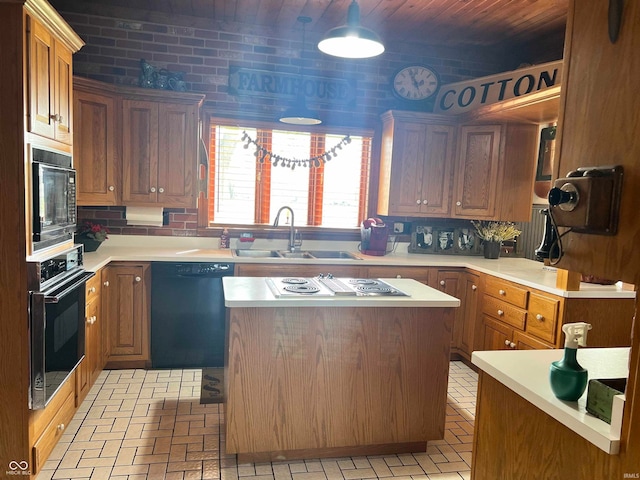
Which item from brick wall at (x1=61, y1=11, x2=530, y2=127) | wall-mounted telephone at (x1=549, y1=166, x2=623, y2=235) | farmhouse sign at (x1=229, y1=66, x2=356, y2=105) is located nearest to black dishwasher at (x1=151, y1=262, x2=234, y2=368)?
brick wall at (x1=61, y1=11, x2=530, y2=127)

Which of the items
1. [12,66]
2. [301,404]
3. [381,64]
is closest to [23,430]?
[301,404]

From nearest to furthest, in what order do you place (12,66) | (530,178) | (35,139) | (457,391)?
(12,66) → (35,139) → (457,391) → (530,178)

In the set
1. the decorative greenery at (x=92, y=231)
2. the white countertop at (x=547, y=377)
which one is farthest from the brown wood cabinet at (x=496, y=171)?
the decorative greenery at (x=92, y=231)

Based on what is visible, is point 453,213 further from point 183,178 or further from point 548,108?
point 183,178

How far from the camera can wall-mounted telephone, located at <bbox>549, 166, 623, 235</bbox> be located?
1.04m

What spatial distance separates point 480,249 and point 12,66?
391 cm

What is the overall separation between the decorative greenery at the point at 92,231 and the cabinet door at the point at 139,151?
0.95 feet

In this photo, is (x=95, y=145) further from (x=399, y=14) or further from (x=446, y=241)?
(x=446, y=241)

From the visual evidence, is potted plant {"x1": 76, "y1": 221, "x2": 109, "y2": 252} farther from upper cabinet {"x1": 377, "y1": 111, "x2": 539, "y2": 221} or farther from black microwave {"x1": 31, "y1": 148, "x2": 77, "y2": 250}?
upper cabinet {"x1": 377, "y1": 111, "x2": 539, "y2": 221}

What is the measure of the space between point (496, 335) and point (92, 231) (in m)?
3.23

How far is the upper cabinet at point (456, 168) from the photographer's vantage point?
13.6 ft

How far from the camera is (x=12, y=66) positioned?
198 cm

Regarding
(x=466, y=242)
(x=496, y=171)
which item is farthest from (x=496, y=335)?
(x=496, y=171)

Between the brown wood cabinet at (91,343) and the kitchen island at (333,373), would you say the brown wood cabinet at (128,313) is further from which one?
the kitchen island at (333,373)
